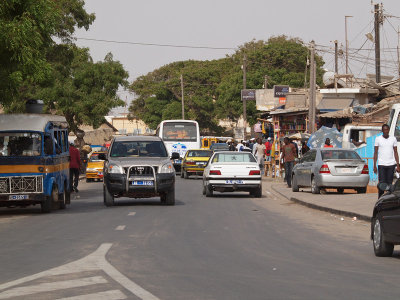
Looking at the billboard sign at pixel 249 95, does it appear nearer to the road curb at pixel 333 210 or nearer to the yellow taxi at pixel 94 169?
the yellow taxi at pixel 94 169

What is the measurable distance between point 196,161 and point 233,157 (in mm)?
15411

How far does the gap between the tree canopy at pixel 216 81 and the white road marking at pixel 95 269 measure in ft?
248

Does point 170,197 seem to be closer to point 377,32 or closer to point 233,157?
point 233,157

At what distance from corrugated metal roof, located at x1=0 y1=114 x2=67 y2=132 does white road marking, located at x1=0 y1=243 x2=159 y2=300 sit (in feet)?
32.1

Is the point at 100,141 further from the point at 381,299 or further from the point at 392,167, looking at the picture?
the point at 381,299

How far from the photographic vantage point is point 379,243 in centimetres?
1223

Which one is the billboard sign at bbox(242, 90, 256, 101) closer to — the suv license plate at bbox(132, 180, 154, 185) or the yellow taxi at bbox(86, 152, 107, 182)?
the yellow taxi at bbox(86, 152, 107, 182)

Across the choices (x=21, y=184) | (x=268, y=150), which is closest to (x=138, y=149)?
(x=21, y=184)

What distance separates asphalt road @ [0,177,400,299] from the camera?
880cm

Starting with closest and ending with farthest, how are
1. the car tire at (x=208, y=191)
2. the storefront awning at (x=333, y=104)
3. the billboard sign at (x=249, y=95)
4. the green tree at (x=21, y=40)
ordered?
the green tree at (x=21, y=40), the car tire at (x=208, y=191), the storefront awning at (x=333, y=104), the billboard sign at (x=249, y=95)

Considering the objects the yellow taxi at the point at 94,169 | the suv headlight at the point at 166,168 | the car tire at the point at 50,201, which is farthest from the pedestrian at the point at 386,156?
the yellow taxi at the point at 94,169

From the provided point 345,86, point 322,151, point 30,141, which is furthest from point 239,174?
point 345,86

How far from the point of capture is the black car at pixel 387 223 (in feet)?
38.0

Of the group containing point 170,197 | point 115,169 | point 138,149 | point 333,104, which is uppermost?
point 333,104
